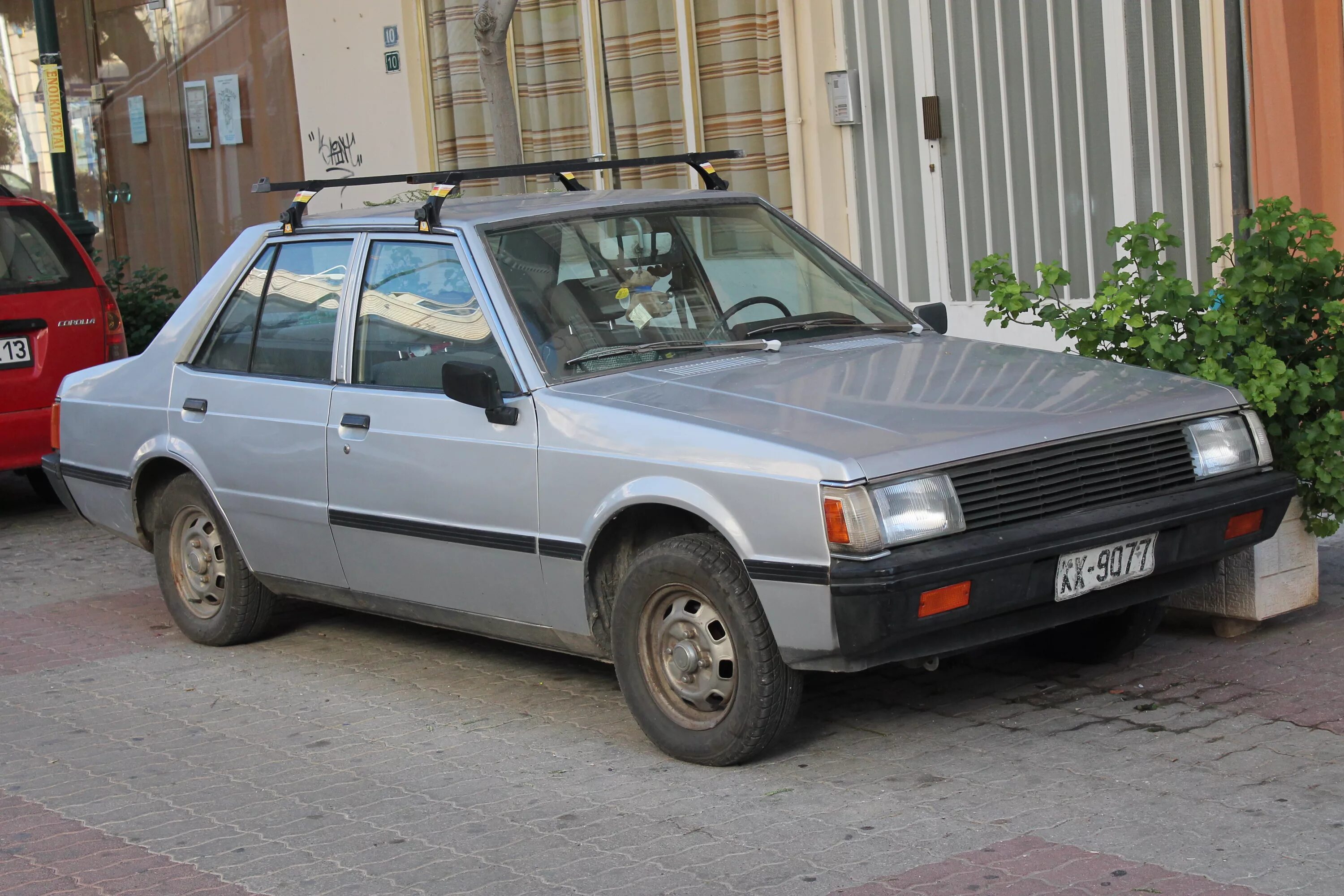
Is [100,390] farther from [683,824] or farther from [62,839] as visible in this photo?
[683,824]

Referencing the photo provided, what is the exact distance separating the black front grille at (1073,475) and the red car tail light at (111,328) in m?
6.65

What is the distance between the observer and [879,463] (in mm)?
4254

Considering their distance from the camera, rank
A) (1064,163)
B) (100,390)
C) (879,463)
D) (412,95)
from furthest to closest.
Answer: (412,95) → (1064,163) → (100,390) → (879,463)

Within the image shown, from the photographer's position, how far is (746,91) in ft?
36.9

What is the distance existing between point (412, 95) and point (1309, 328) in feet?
31.7

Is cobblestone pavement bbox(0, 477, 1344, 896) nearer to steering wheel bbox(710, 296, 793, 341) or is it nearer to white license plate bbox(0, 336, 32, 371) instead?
steering wheel bbox(710, 296, 793, 341)

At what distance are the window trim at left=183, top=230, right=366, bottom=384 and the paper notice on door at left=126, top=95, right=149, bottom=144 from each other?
12535 millimetres

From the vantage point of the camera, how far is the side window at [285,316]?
5.96m

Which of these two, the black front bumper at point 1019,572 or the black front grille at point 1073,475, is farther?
the black front grille at point 1073,475

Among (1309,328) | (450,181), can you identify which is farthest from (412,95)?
(1309,328)

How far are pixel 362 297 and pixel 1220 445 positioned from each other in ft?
9.58

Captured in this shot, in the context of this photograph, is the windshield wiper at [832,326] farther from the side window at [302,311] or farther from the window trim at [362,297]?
the side window at [302,311]

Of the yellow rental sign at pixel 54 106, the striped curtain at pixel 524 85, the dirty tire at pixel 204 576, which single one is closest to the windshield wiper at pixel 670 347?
the dirty tire at pixel 204 576

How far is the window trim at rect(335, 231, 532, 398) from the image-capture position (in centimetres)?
521
